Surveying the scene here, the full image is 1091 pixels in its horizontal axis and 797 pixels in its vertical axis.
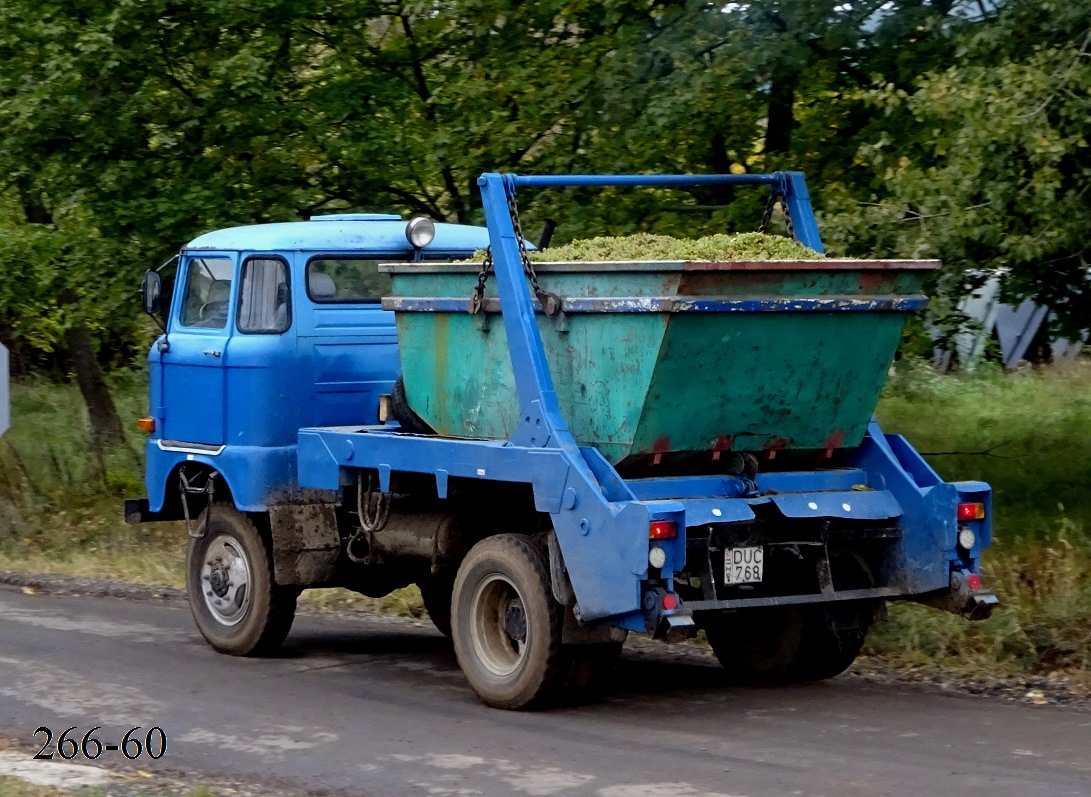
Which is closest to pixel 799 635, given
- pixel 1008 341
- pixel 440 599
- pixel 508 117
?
pixel 440 599

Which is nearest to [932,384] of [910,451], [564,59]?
[564,59]

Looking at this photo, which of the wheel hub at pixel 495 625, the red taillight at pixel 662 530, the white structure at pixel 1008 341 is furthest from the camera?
the white structure at pixel 1008 341

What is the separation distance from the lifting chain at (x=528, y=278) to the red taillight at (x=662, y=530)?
1230mm

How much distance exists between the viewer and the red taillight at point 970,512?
811 cm

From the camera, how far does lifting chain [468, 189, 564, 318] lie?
311 inches

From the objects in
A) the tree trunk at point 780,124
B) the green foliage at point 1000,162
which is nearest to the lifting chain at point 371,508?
the green foliage at point 1000,162

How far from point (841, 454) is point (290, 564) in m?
3.19

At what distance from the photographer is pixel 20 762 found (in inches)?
273

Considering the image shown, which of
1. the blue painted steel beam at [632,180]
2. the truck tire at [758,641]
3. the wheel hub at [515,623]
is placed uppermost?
the blue painted steel beam at [632,180]

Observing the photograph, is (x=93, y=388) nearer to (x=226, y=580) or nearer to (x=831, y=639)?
(x=226, y=580)

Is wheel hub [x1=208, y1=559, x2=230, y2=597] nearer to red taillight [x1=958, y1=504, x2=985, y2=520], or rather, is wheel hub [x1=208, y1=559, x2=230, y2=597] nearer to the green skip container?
the green skip container

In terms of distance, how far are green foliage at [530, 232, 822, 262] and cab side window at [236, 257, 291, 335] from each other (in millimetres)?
1966

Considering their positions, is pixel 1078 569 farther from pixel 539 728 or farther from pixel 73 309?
pixel 73 309

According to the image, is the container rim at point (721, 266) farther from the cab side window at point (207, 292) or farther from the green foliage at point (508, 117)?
the cab side window at point (207, 292)
